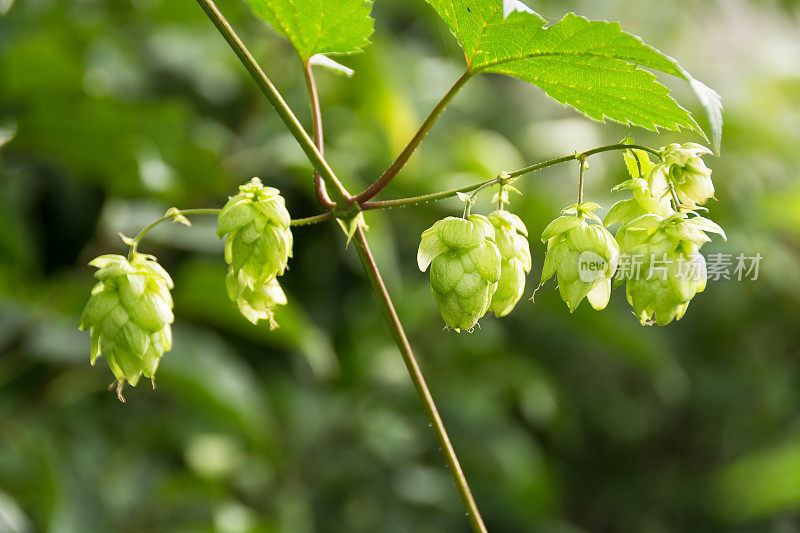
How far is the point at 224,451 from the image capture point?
5.15 ft

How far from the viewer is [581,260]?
1.77ft

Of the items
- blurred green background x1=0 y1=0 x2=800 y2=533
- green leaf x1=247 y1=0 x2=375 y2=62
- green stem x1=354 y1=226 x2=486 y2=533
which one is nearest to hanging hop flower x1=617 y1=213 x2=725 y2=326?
green stem x1=354 y1=226 x2=486 y2=533

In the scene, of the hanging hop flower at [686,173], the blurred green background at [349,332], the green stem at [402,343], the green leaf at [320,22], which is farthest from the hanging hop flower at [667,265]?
the blurred green background at [349,332]

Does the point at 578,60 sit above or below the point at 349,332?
above

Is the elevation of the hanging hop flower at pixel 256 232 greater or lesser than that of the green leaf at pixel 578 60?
lesser

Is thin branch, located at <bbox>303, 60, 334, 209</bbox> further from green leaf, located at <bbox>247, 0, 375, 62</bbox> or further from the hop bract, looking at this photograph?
the hop bract

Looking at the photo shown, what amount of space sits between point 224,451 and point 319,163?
1.20 meters

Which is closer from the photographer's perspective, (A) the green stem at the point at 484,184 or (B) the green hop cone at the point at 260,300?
(A) the green stem at the point at 484,184

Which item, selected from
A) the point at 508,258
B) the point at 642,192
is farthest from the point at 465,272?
the point at 642,192

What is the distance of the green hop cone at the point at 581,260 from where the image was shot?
54cm

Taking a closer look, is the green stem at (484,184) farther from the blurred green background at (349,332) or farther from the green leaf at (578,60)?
the blurred green background at (349,332)

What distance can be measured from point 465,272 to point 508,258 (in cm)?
6

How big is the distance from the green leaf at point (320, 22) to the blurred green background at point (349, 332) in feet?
1.19

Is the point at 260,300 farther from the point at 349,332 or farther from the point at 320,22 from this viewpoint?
the point at 349,332
